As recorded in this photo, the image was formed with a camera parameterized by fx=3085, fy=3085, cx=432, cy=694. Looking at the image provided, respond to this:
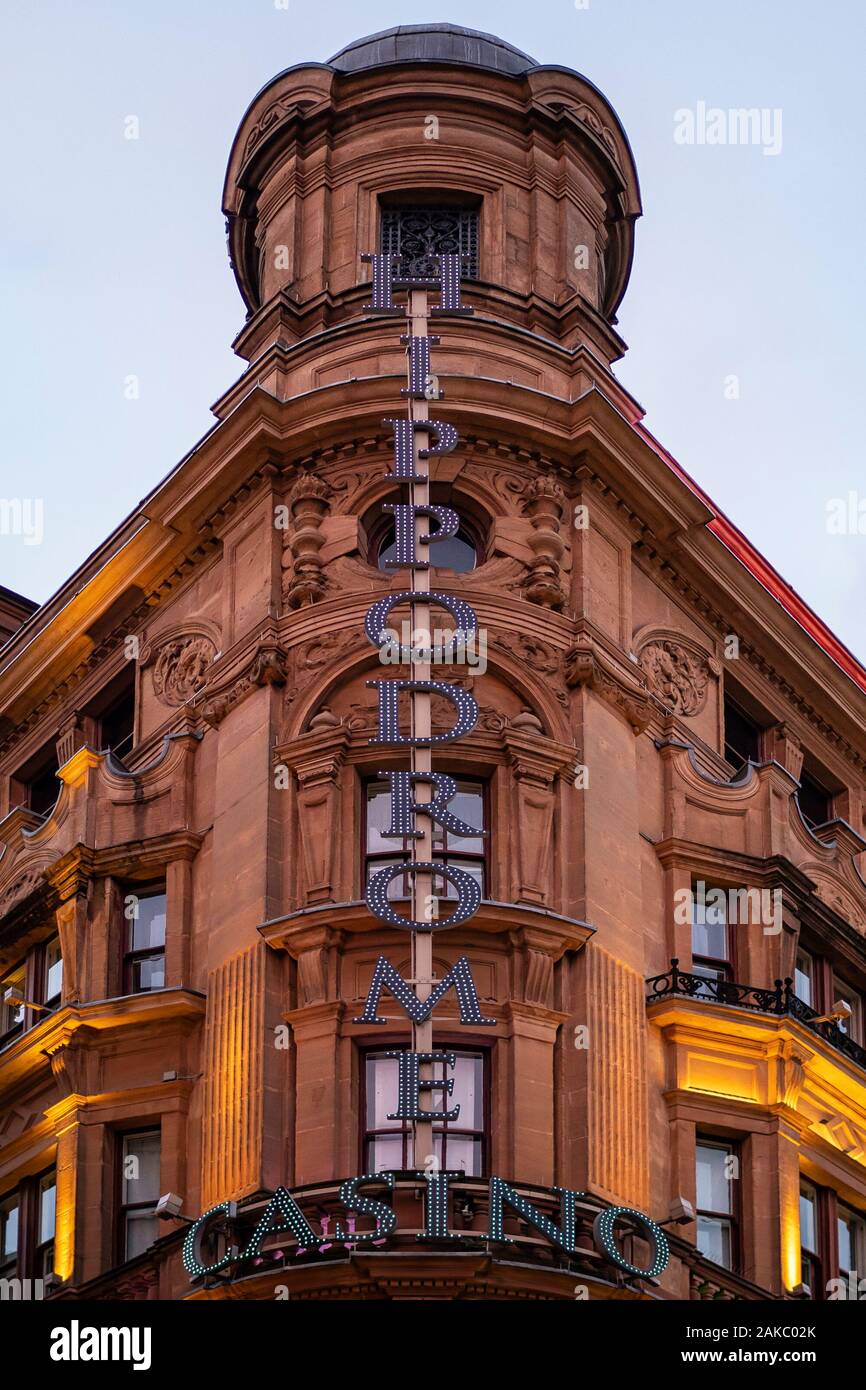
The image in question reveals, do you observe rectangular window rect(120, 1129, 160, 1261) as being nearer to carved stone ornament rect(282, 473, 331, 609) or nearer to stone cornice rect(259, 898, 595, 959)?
stone cornice rect(259, 898, 595, 959)

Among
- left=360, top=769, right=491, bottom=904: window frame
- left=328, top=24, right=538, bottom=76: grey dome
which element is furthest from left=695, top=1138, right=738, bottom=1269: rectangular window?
left=328, top=24, right=538, bottom=76: grey dome

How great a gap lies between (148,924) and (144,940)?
1.02ft

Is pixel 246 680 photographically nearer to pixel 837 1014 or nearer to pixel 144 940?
pixel 144 940

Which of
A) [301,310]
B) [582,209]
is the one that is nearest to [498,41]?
[582,209]

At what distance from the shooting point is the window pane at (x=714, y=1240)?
46500 mm

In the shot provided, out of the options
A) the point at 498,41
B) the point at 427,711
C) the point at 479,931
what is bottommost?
the point at 479,931

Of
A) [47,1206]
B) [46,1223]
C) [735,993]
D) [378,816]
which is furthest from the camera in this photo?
[47,1206]

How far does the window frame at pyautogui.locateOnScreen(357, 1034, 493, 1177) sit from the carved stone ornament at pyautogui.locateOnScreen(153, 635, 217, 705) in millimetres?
8789

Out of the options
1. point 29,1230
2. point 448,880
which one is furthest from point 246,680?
point 29,1230

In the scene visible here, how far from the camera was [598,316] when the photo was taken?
180 ft

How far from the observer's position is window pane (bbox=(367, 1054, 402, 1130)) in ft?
145

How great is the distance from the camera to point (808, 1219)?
4897cm
